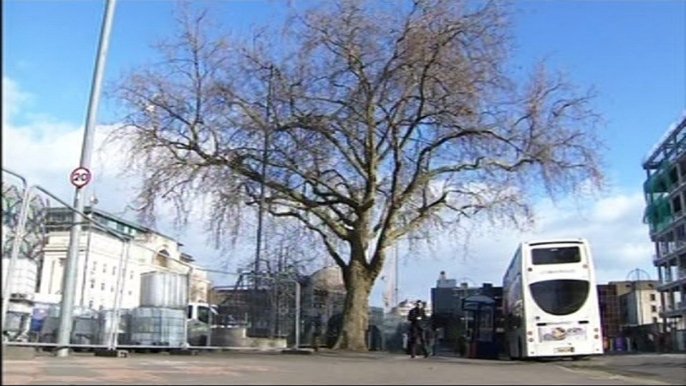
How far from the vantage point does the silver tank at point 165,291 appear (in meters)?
19.7

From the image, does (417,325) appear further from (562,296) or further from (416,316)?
(562,296)

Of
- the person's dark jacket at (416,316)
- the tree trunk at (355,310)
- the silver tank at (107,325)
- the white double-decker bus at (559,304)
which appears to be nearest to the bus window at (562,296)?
the white double-decker bus at (559,304)

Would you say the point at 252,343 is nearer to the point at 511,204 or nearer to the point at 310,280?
the point at 310,280

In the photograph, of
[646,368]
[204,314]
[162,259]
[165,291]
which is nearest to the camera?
[646,368]

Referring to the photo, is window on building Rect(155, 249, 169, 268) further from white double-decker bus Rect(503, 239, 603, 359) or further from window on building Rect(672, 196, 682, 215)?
window on building Rect(672, 196, 682, 215)

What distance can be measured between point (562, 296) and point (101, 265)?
1324cm

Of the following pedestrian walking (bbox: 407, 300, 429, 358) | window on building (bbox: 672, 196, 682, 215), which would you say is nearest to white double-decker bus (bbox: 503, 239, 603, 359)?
pedestrian walking (bbox: 407, 300, 429, 358)

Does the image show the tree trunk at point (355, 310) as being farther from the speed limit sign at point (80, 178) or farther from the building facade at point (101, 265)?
the speed limit sign at point (80, 178)

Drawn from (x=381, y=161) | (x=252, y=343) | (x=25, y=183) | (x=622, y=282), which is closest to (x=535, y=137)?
(x=381, y=161)

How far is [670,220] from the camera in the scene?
78.5 m

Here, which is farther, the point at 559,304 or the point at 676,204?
the point at 676,204

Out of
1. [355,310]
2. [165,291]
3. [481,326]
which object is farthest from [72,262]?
[481,326]

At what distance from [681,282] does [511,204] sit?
56.2 meters

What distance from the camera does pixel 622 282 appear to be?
118m
